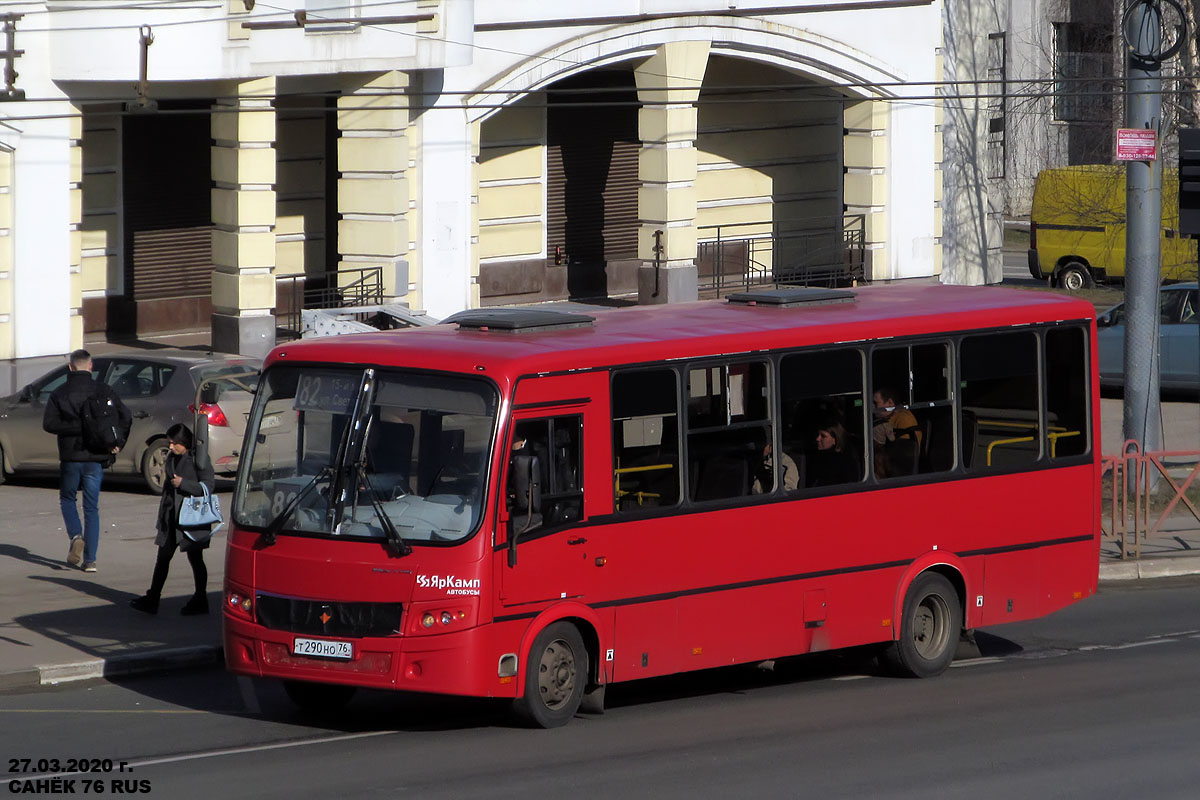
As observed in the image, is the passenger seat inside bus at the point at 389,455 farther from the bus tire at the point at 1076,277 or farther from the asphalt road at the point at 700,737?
the bus tire at the point at 1076,277

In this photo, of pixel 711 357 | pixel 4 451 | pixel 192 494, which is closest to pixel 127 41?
pixel 4 451

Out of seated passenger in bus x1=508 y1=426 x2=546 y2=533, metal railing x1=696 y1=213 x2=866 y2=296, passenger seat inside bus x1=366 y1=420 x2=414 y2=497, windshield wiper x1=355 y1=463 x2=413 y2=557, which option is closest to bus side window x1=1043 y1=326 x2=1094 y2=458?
seated passenger in bus x1=508 y1=426 x2=546 y2=533

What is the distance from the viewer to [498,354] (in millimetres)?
11219

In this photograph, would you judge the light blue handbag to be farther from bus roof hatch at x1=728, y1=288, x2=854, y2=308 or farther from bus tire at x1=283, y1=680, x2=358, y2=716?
bus roof hatch at x1=728, y1=288, x2=854, y2=308

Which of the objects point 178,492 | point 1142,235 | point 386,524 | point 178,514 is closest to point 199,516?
point 178,514

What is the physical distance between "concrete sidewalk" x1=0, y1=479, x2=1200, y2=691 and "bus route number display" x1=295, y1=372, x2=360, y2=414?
116 inches

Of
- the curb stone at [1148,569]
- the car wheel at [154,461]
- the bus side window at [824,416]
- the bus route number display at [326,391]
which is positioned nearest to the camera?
the bus route number display at [326,391]

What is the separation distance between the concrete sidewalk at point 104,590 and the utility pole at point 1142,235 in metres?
1.57

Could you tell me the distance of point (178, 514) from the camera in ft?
47.7

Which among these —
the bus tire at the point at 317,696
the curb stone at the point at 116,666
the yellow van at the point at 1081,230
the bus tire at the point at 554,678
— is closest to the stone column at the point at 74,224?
the curb stone at the point at 116,666

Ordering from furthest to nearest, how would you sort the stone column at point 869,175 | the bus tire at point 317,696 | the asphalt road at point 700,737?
the stone column at point 869,175 < the bus tire at point 317,696 < the asphalt road at point 700,737

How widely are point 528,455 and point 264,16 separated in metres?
16.1

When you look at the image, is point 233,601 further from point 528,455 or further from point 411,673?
point 528,455

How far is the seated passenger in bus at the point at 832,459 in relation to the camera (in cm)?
1277
